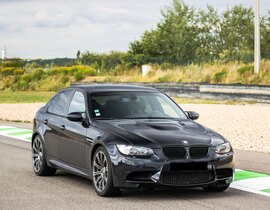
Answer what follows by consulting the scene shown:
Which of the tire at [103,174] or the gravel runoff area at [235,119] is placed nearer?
the tire at [103,174]

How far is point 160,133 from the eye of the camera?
9.58m

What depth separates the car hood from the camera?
9.34m

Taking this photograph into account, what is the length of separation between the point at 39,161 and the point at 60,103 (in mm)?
996

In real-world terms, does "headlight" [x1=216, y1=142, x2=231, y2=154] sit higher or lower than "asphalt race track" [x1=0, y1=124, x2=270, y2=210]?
higher

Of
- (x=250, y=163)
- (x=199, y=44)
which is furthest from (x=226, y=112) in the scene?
(x=199, y=44)

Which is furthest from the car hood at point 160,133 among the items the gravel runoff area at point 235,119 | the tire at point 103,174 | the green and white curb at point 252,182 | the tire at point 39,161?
the gravel runoff area at point 235,119

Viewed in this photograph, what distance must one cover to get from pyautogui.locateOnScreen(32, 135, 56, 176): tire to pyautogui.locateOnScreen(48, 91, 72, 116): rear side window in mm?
535

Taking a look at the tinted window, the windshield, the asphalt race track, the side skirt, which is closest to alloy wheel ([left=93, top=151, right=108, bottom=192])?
the asphalt race track

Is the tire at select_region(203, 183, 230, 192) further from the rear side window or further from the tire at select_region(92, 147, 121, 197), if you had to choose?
the rear side window

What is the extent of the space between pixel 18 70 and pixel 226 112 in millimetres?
30892

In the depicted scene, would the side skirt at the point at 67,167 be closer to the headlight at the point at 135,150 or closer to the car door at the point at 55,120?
the car door at the point at 55,120

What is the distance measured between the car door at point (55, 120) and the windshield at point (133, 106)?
30.0 inches

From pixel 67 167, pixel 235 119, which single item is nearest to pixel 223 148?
pixel 67 167

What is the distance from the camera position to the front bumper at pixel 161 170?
30.2ft
